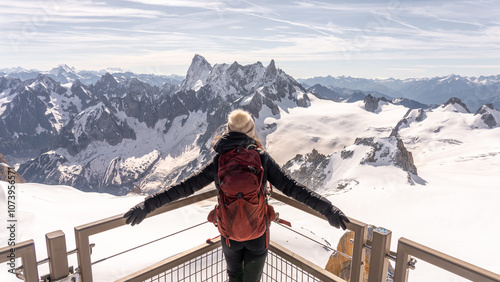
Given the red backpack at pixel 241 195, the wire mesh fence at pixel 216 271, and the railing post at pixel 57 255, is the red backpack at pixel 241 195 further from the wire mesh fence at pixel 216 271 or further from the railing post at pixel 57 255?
the railing post at pixel 57 255

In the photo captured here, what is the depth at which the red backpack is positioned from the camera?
10.6ft

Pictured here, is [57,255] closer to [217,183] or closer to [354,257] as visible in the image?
[217,183]

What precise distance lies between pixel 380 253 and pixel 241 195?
1613 millimetres

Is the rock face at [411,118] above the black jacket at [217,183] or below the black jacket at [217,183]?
below

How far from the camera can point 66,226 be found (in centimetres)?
1812

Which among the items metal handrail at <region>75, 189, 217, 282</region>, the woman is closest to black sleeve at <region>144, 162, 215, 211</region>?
the woman

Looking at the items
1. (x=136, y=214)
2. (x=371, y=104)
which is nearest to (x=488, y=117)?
(x=371, y=104)

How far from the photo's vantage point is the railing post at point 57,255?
2977 mm

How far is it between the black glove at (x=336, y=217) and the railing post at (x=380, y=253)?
33 cm

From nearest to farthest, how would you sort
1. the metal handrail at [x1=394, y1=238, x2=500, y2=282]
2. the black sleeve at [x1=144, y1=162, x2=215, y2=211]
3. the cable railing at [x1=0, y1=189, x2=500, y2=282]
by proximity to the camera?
the metal handrail at [x1=394, y1=238, x2=500, y2=282], the cable railing at [x1=0, y1=189, x2=500, y2=282], the black sleeve at [x1=144, y1=162, x2=215, y2=211]

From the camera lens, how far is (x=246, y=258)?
11.8 feet

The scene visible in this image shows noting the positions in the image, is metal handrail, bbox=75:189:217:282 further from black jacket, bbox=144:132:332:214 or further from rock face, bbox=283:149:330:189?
rock face, bbox=283:149:330:189

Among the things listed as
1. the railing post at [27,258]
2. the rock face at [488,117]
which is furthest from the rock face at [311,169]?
the rock face at [488,117]

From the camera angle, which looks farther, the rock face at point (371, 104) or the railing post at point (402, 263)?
the rock face at point (371, 104)
